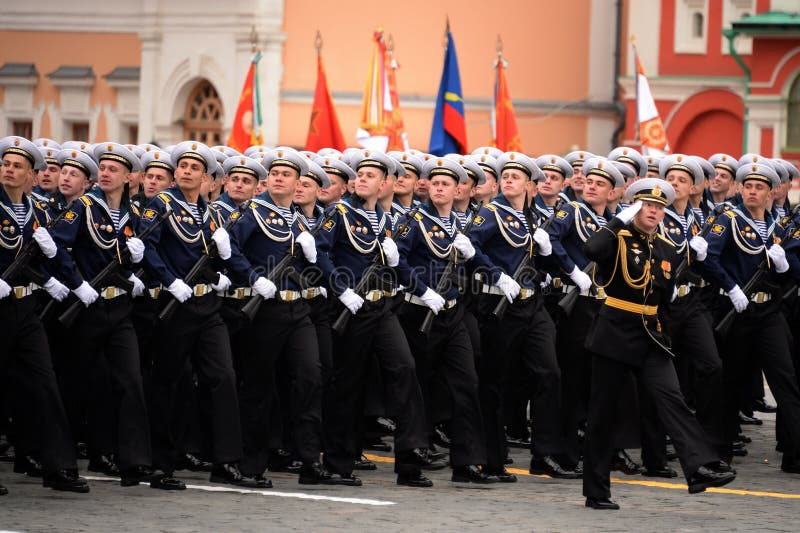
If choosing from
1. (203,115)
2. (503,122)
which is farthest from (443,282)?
(203,115)

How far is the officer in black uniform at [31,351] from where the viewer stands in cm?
1075

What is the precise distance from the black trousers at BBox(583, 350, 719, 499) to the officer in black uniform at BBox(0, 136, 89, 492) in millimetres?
2918

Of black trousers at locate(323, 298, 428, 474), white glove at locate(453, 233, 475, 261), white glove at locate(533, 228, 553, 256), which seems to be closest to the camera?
black trousers at locate(323, 298, 428, 474)

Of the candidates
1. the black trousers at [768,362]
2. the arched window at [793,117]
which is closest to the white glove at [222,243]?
the black trousers at [768,362]

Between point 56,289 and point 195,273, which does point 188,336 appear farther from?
point 56,289

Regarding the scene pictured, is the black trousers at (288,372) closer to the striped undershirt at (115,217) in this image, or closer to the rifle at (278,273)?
the rifle at (278,273)

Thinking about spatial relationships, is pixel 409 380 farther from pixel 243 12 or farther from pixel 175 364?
pixel 243 12

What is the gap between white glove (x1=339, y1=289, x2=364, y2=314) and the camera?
1166cm

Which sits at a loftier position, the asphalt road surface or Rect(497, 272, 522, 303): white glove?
Rect(497, 272, 522, 303): white glove

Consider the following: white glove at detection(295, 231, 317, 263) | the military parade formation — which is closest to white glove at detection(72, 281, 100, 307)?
the military parade formation

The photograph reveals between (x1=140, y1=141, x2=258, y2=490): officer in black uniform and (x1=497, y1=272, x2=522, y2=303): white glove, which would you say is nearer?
(x1=140, y1=141, x2=258, y2=490): officer in black uniform

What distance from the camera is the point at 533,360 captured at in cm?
1223

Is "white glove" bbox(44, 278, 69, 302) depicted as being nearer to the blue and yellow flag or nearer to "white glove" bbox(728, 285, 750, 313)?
"white glove" bbox(728, 285, 750, 313)

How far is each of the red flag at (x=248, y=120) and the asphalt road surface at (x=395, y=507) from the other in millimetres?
10149
